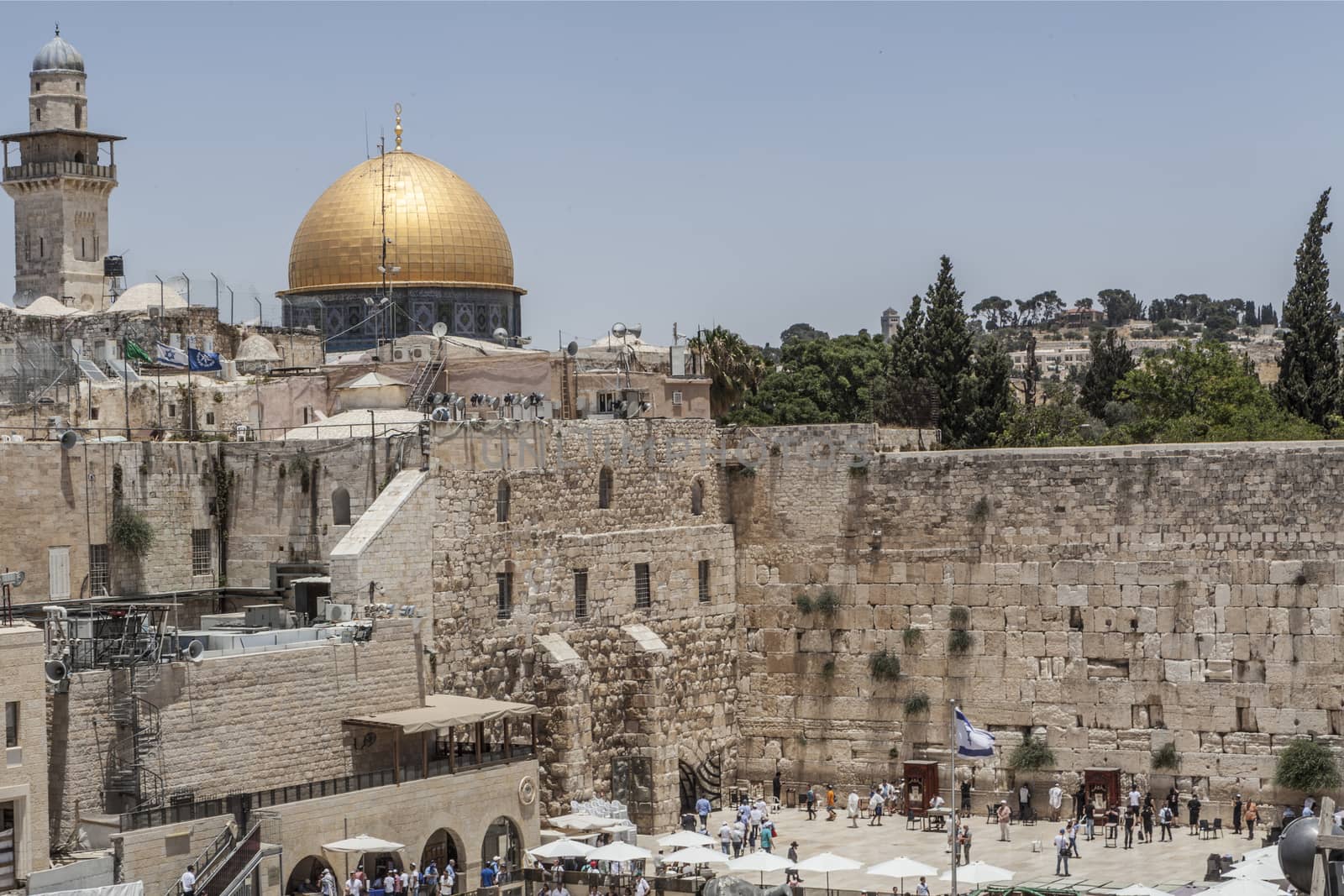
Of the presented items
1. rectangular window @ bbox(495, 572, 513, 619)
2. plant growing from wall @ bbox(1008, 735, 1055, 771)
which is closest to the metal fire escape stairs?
rectangular window @ bbox(495, 572, 513, 619)

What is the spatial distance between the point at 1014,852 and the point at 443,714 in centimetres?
872

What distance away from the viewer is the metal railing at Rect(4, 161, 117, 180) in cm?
5378

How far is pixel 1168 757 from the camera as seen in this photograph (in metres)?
33.0

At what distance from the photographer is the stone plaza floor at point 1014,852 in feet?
97.0

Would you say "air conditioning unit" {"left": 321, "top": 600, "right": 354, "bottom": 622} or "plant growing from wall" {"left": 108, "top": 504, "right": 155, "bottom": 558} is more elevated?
"plant growing from wall" {"left": 108, "top": 504, "right": 155, "bottom": 558}

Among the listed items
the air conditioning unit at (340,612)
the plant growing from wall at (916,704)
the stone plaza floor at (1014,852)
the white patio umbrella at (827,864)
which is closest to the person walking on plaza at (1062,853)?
the stone plaza floor at (1014,852)

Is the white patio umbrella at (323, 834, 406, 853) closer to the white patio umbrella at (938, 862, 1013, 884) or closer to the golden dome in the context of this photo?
the white patio umbrella at (938, 862, 1013, 884)

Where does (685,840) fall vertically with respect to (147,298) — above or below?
below

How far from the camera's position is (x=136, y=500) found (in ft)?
107

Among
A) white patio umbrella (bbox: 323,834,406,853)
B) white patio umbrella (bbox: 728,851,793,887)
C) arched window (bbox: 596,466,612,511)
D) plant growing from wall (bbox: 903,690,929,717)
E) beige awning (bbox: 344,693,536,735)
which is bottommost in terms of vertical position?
white patio umbrella (bbox: 728,851,793,887)

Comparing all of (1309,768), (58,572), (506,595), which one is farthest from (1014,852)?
(58,572)

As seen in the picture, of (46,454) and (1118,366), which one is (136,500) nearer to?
(46,454)

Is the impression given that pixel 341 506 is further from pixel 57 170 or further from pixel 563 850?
pixel 57 170

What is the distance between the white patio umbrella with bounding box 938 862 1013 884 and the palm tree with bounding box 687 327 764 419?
22788mm
